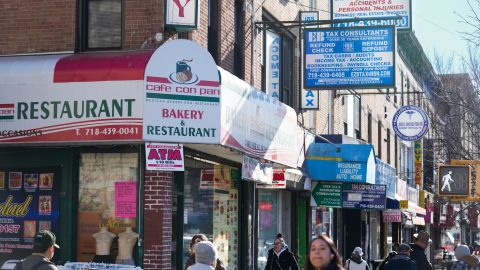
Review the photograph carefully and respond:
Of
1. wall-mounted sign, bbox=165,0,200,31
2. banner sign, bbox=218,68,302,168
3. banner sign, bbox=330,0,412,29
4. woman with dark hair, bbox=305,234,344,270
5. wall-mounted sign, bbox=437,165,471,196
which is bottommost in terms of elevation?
woman with dark hair, bbox=305,234,344,270

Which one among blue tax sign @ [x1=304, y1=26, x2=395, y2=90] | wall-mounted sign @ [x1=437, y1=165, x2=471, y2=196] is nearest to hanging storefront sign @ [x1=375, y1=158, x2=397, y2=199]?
wall-mounted sign @ [x1=437, y1=165, x2=471, y2=196]

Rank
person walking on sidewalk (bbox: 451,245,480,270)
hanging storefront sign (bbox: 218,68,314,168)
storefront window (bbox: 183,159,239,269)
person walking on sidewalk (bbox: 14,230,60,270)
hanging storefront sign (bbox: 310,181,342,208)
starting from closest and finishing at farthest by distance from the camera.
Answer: person walking on sidewalk (bbox: 14,230,60,270) → person walking on sidewalk (bbox: 451,245,480,270) → hanging storefront sign (bbox: 218,68,314,168) → storefront window (bbox: 183,159,239,269) → hanging storefront sign (bbox: 310,181,342,208)

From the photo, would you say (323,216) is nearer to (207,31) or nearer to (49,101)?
(207,31)

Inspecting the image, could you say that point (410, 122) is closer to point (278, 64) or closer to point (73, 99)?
point (278, 64)

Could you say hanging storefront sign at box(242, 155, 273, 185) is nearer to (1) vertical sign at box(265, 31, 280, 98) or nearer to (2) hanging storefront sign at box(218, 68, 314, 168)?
(2) hanging storefront sign at box(218, 68, 314, 168)

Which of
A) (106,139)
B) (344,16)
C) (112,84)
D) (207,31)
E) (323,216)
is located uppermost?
(344,16)

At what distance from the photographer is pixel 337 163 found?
Result: 21812mm

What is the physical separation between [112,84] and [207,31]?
11.6ft

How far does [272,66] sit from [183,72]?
23.7 feet

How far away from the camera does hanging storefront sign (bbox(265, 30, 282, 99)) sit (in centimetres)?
1989

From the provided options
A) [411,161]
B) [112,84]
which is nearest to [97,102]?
[112,84]

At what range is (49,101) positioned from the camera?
43.2 feet

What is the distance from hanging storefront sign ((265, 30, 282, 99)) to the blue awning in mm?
2459

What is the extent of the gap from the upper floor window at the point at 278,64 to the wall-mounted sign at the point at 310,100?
1.18 feet
